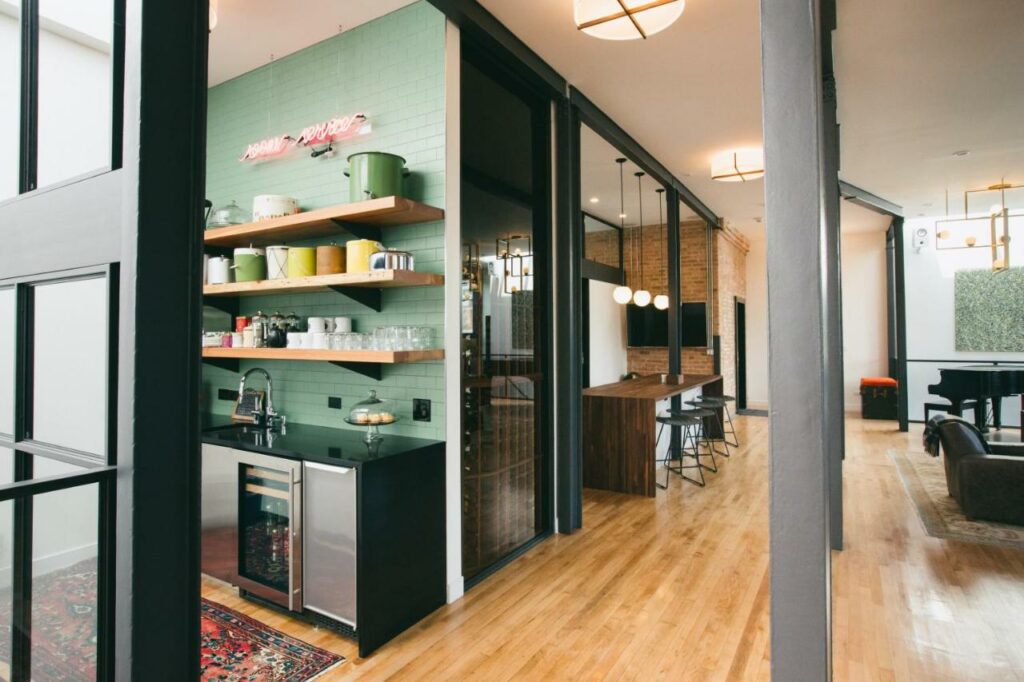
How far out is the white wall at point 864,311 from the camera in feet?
34.4

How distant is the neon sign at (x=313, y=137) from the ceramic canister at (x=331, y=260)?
2.42ft

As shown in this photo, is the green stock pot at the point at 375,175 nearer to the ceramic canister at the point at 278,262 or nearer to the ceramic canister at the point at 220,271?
the ceramic canister at the point at 278,262

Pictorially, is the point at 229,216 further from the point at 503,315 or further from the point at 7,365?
the point at 7,365

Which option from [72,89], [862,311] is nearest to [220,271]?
[72,89]

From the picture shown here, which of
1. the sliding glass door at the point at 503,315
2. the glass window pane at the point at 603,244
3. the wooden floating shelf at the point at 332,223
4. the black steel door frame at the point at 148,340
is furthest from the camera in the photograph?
the glass window pane at the point at 603,244

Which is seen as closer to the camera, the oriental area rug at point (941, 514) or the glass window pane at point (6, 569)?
the glass window pane at point (6, 569)

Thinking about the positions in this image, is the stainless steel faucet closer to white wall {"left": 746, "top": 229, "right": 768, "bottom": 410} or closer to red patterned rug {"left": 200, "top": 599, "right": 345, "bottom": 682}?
red patterned rug {"left": 200, "top": 599, "right": 345, "bottom": 682}

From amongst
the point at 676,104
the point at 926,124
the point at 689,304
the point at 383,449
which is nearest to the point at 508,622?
the point at 383,449

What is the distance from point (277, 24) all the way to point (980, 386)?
8882 millimetres

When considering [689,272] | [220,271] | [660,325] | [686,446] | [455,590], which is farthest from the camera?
[660,325]

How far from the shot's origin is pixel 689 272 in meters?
9.41

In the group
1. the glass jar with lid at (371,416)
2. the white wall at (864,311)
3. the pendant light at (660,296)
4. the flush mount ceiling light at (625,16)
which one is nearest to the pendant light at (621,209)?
the pendant light at (660,296)

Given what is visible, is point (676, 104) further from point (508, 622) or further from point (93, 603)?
point (93, 603)

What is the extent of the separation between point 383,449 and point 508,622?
3.62 ft
